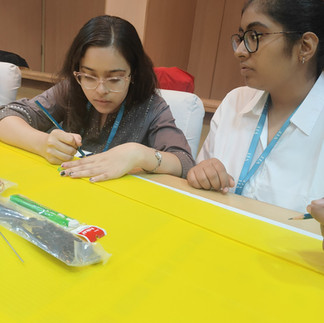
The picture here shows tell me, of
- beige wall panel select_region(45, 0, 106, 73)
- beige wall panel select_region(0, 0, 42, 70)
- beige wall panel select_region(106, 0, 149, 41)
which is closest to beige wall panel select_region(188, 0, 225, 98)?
beige wall panel select_region(45, 0, 106, 73)

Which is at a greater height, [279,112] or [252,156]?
[279,112]

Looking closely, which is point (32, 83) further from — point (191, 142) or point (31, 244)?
point (31, 244)

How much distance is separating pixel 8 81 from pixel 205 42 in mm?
2684

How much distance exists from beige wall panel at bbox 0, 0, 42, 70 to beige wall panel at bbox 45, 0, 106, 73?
12cm

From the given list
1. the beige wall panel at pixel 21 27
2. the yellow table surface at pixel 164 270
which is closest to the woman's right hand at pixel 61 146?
the yellow table surface at pixel 164 270

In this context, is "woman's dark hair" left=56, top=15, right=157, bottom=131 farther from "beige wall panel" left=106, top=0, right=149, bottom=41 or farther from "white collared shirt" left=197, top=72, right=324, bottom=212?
"beige wall panel" left=106, top=0, right=149, bottom=41

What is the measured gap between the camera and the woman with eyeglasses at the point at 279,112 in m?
0.92

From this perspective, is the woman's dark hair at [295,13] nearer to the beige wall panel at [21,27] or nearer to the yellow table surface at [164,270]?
the yellow table surface at [164,270]

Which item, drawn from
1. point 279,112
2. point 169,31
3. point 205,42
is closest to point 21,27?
point 169,31

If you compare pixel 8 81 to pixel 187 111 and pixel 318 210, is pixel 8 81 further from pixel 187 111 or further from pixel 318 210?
pixel 318 210

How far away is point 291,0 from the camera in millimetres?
902

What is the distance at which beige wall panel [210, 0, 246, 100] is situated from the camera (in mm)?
3600

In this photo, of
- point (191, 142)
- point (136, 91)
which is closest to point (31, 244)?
point (136, 91)

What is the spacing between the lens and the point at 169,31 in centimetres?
299
